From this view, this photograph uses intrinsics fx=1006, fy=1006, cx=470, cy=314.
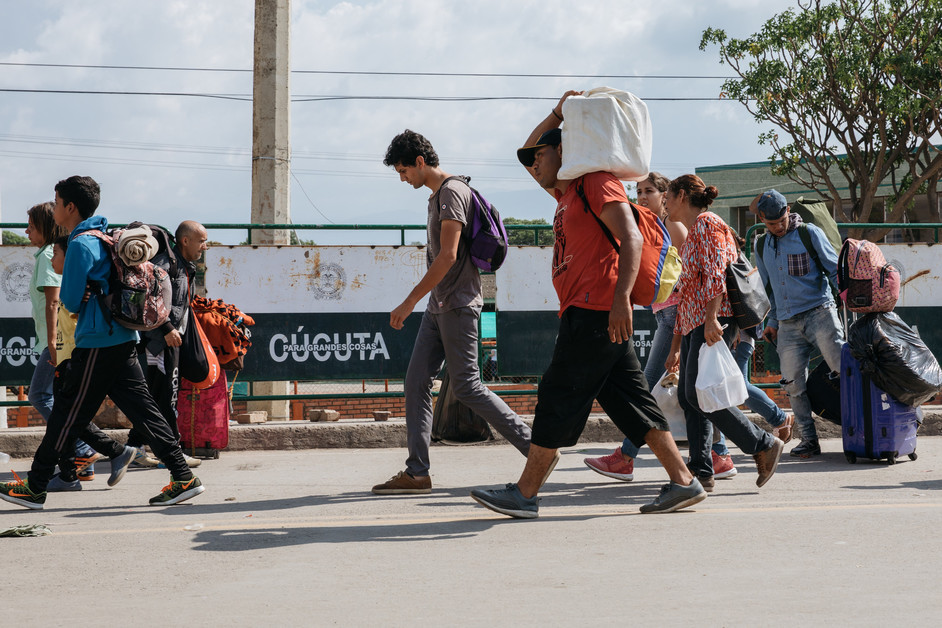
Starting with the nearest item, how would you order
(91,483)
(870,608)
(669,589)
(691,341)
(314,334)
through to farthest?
(870,608) < (669,589) < (691,341) < (91,483) < (314,334)

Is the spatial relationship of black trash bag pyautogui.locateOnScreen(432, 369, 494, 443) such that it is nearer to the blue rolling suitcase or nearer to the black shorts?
the black shorts

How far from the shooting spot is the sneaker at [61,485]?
20.1 ft

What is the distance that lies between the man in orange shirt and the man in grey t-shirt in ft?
2.68

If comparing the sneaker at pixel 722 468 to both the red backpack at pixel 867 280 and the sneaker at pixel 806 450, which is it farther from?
the red backpack at pixel 867 280

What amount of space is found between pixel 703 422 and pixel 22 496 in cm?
375

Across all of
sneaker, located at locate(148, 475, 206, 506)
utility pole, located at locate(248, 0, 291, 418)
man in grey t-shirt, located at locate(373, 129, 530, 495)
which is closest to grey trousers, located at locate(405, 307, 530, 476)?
man in grey t-shirt, located at locate(373, 129, 530, 495)

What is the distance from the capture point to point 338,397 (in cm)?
879

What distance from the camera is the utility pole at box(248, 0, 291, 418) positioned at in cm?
1157

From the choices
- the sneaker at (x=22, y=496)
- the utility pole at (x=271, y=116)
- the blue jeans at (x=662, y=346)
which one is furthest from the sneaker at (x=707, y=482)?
the utility pole at (x=271, y=116)

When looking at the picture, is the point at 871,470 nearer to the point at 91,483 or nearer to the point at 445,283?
the point at 445,283

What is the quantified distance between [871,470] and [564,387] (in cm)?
305

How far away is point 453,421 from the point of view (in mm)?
7137

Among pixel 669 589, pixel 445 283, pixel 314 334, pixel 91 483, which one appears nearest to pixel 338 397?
pixel 314 334

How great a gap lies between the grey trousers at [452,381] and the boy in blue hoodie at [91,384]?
1254mm
